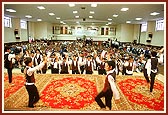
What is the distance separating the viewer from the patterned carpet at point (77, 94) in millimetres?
2582

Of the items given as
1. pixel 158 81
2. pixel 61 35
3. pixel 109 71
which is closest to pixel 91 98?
pixel 109 71

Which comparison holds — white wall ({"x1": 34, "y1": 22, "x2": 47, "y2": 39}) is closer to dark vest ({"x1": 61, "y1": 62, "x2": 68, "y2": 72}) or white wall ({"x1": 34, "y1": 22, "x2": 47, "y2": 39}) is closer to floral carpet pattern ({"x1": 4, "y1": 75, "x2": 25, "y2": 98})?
dark vest ({"x1": 61, "y1": 62, "x2": 68, "y2": 72})

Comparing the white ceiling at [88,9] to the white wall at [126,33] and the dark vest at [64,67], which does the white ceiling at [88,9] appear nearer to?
the dark vest at [64,67]

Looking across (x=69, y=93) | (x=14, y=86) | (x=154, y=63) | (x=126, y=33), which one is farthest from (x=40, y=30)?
(x=154, y=63)

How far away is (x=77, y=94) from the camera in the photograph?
3057 mm

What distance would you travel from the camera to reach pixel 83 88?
3365 mm

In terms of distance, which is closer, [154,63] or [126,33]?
[154,63]

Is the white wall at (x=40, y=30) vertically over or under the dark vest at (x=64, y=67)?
over

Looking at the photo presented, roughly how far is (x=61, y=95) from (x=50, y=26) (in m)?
6.89

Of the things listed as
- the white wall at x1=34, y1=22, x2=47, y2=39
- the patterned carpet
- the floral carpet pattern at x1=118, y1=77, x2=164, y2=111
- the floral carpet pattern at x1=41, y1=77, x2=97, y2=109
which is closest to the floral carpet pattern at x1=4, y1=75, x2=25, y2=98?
the patterned carpet

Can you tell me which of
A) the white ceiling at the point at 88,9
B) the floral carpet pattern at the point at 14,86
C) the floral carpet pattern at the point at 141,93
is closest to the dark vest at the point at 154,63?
the floral carpet pattern at the point at 141,93

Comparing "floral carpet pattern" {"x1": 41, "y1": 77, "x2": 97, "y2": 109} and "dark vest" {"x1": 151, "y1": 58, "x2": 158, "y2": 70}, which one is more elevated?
"dark vest" {"x1": 151, "y1": 58, "x2": 158, "y2": 70}

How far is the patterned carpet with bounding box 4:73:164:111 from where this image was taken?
2582mm

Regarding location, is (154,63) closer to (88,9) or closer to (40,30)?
(88,9)
